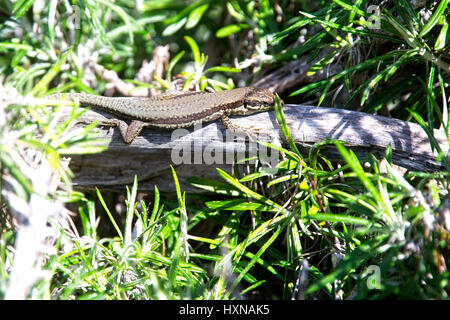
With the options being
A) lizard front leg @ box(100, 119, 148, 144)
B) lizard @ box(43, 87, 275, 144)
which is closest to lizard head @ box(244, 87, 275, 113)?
lizard @ box(43, 87, 275, 144)

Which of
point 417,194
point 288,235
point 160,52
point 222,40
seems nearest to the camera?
point 417,194

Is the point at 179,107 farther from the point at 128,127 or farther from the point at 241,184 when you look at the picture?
the point at 241,184

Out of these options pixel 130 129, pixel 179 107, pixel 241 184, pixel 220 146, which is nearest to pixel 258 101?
pixel 220 146

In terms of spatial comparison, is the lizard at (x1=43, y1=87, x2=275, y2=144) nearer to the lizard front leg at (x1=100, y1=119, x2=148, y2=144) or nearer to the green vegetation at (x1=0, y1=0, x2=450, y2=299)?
the lizard front leg at (x1=100, y1=119, x2=148, y2=144)

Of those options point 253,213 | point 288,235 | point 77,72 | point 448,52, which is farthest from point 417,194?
point 77,72
